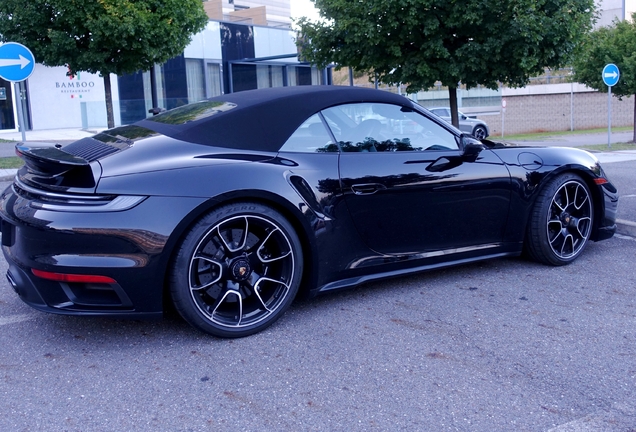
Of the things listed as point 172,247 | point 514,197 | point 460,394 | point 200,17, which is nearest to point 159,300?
point 172,247

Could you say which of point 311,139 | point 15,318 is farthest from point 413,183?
point 15,318

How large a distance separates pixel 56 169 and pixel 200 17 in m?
14.3

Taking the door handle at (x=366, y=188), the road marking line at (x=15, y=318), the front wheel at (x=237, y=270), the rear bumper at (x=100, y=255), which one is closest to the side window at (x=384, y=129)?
the door handle at (x=366, y=188)

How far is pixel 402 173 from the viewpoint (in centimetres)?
433

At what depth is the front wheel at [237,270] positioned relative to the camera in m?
3.58

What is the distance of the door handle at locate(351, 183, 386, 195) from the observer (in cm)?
414

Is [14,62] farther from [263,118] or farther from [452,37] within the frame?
[263,118]

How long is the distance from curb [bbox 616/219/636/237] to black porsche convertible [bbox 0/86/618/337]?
166 cm

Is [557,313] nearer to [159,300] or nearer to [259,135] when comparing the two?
[259,135]

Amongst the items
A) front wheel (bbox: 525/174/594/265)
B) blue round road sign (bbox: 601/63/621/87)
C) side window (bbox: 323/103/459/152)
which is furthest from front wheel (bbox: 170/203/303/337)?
blue round road sign (bbox: 601/63/621/87)

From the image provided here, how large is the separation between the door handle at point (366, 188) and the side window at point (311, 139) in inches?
11.2

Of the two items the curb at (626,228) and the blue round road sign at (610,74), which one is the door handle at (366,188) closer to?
the curb at (626,228)

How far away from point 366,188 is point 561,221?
1846mm

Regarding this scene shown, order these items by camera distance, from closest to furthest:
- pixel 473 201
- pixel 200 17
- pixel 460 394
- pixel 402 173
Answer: pixel 460 394 → pixel 402 173 → pixel 473 201 → pixel 200 17
